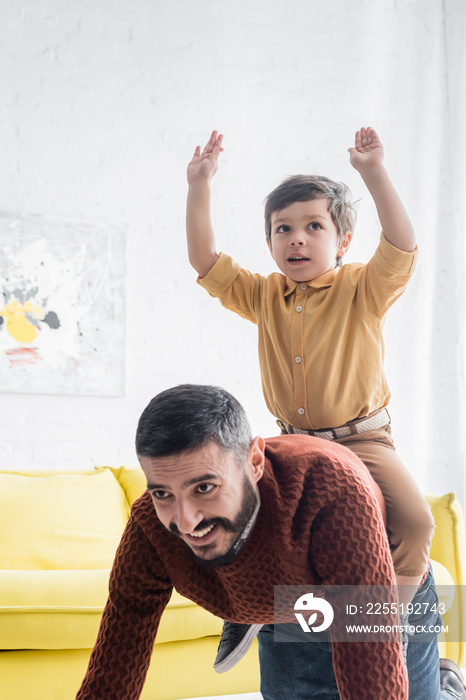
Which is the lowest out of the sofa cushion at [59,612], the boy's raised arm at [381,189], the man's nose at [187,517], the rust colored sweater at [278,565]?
the sofa cushion at [59,612]

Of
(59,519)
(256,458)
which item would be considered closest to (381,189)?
(256,458)

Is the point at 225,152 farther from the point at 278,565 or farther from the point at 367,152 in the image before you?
the point at 278,565

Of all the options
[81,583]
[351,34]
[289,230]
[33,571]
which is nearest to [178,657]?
[81,583]

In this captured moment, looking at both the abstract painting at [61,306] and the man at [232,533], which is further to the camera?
the abstract painting at [61,306]

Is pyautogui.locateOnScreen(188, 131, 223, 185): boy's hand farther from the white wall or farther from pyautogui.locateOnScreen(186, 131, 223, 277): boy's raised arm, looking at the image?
the white wall

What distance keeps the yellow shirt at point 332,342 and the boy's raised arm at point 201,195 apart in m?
0.21

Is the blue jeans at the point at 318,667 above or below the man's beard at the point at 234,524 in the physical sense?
below

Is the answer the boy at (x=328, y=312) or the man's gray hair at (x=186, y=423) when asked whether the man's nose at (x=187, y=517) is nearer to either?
the man's gray hair at (x=186, y=423)

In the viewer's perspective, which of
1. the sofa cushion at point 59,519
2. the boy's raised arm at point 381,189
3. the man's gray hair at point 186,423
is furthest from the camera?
the sofa cushion at point 59,519

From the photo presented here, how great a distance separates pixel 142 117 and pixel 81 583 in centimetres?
243

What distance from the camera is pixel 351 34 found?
4238 millimetres

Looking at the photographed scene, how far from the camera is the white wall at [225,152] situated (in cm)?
363

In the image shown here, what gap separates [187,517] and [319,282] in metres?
0.77

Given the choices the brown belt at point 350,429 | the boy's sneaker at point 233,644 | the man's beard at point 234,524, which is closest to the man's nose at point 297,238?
the brown belt at point 350,429
